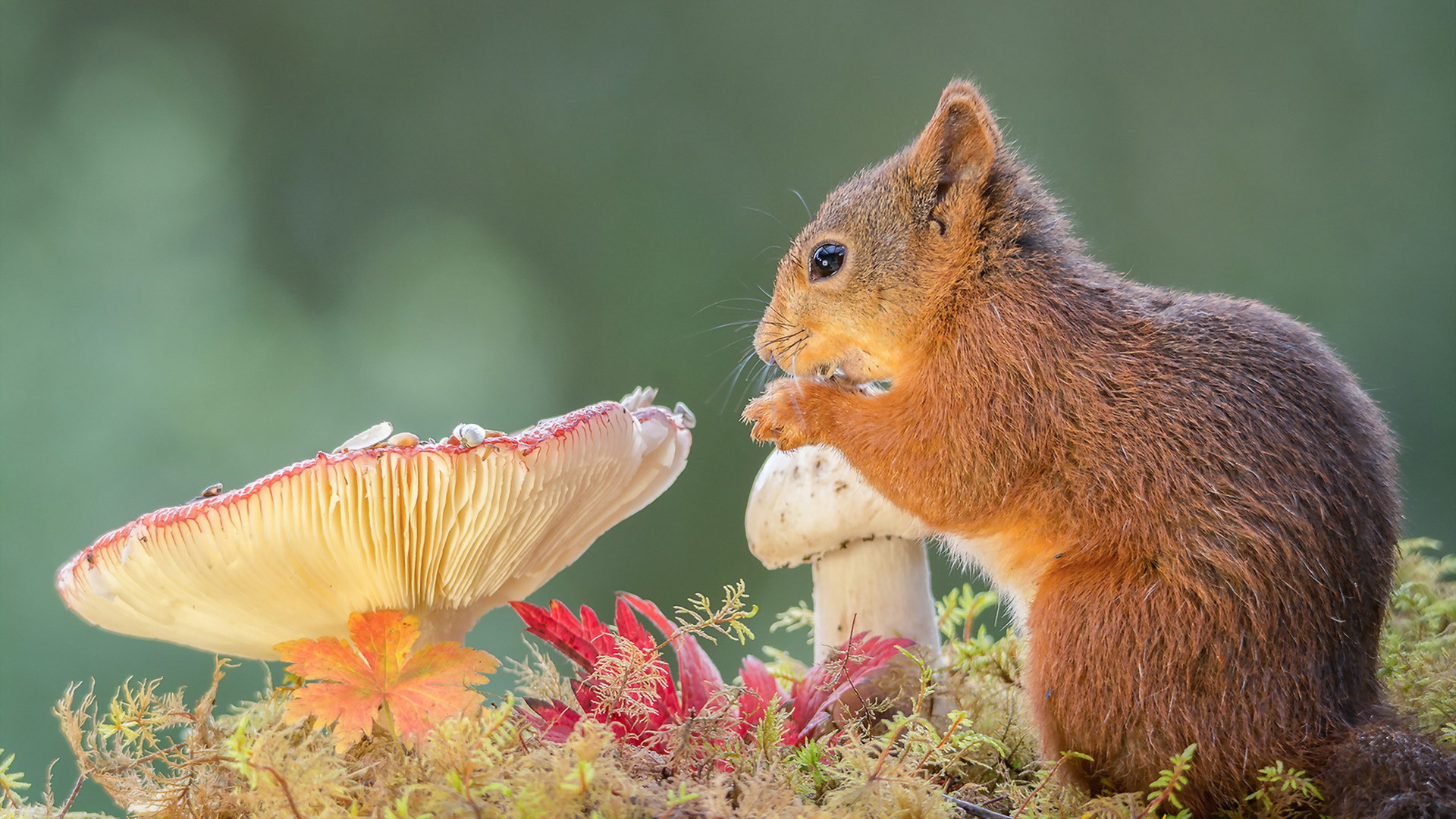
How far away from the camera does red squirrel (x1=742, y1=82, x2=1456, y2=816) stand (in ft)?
3.99

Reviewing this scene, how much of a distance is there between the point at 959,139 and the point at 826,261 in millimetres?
293

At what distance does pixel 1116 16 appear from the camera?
4.62m

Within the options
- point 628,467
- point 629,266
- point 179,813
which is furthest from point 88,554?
point 629,266

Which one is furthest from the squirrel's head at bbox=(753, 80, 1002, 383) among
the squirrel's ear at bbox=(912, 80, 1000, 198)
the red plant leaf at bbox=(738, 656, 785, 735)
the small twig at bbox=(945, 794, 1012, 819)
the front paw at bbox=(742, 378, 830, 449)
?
the small twig at bbox=(945, 794, 1012, 819)

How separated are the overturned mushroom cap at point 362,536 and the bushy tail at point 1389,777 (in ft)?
3.03

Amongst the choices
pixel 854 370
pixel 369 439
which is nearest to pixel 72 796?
pixel 369 439

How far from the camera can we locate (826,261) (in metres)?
1.71

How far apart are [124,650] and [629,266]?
2521mm

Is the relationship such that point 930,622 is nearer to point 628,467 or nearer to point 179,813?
point 628,467

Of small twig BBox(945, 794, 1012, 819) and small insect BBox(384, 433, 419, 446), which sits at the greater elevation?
small insect BBox(384, 433, 419, 446)

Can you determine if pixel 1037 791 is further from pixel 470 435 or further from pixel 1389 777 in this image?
pixel 470 435

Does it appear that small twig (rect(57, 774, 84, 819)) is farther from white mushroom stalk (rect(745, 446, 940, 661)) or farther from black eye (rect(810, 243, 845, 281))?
black eye (rect(810, 243, 845, 281))

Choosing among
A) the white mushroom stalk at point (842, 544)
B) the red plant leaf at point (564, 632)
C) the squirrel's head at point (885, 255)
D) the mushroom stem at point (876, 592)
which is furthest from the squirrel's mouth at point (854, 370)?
the red plant leaf at point (564, 632)

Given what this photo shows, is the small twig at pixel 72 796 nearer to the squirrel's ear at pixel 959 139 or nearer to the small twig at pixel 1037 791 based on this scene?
the small twig at pixel 1037 791
